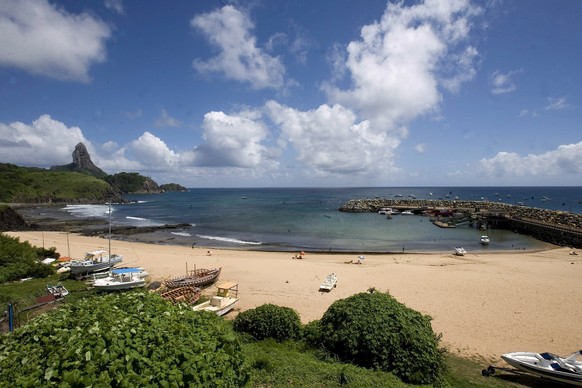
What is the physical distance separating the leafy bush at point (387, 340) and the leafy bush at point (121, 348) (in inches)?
199

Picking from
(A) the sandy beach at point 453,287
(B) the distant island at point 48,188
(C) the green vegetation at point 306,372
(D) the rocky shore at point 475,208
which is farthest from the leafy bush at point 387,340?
(B) the distant island at point 48,188

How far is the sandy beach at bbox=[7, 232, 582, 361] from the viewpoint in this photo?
48.9 ft

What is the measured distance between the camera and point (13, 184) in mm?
113188

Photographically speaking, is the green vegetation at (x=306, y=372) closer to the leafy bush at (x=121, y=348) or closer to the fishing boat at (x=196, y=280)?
the leafy bush at (x=121, y=348)

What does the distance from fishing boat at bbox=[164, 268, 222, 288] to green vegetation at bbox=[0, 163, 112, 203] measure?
4612 inches

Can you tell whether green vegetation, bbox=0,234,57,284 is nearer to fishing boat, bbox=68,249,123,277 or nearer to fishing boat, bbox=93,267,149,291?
fishing boat, bbox=68,249,123,277

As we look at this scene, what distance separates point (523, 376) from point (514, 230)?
55.2 meters

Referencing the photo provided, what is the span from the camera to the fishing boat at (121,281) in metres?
19.3

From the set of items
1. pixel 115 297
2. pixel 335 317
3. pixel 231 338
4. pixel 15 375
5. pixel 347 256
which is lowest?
pixel 347 256

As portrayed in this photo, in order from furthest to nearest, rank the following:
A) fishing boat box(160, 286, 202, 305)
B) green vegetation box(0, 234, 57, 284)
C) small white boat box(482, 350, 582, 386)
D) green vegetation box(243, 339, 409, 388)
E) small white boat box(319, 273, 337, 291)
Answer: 1. small white boat box(319, 273, 337, 291)
2. green vegetation box(0, 234, 57, 284)
3. fishing boat box(160, 286, 202, 305)
4. small white boat box(482, 350, 582, 386)
5. green vegetation box(243, 339, 409, 388)

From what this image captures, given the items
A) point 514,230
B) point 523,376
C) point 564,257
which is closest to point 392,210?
point 514,230

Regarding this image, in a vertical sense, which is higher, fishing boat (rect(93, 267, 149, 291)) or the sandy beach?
fishing boat (rect(93, 267, 149, 291))

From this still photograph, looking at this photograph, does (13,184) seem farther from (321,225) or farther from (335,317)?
(335,317)

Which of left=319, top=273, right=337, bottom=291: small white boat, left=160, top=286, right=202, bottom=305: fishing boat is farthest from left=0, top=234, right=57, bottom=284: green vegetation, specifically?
left=319, top=273, right=337, bottom=291: small white boat
